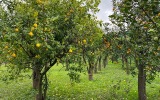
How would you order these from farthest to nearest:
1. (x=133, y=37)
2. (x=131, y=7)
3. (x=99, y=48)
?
(x=99, y=48), (x=133, y=37), (x=131, y=7)

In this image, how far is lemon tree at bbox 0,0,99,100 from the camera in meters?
7.64

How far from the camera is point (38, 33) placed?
709cm

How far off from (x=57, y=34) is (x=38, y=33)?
2528mm

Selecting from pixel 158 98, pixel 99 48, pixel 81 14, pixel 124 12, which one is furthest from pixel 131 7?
pixel 99 48

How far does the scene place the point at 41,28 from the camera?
23.5ft

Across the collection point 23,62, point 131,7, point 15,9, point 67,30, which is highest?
point 15,9

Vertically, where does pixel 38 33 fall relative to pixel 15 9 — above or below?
below

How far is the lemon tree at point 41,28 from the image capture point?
764 cm

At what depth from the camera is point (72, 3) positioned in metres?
9.57

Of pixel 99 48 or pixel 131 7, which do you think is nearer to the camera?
pixel 131 7

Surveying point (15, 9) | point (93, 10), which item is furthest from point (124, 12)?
point (93, 10)

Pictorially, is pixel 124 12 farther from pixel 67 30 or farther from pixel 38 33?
pixel 67 30

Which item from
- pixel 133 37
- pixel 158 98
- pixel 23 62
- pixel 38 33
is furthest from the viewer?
pixel 158 98

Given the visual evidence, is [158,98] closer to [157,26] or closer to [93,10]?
[93,10]
